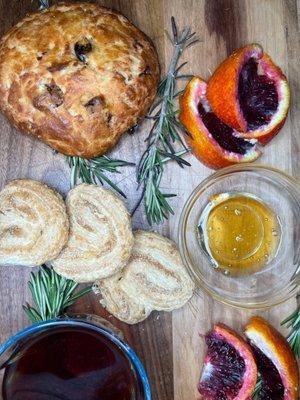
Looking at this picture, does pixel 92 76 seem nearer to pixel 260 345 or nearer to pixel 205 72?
pixel 205 72

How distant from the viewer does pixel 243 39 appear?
2549mm

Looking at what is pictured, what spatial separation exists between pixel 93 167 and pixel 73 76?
0.36 m

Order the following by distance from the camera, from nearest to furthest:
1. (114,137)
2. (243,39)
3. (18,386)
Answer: (18,386) < (114,137) < (243,39)

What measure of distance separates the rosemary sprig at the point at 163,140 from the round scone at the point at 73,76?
108 millimetres

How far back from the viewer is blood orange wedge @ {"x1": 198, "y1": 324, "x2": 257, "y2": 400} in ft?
8.04

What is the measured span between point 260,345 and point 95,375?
0.62 m

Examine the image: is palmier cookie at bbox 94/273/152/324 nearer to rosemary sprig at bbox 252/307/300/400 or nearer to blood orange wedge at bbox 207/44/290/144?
rosemary sprig at bbox 252/307/300/400

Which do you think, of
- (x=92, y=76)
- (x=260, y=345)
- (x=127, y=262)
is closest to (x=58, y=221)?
(x=127, y=262)

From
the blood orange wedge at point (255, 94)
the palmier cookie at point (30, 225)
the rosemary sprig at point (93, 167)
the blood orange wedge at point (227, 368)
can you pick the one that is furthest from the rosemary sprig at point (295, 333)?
the palmier cookie at point (30, 225)

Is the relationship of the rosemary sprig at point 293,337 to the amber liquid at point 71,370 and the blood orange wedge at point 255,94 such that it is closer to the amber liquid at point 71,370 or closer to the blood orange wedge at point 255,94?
the amber liquid at point 71,370

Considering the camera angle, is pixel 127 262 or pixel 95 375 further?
pixel 127 262

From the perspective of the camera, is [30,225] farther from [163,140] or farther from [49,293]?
[163,140]

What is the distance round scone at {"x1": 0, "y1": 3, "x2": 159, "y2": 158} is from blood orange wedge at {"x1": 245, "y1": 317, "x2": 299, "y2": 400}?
0.85 meters

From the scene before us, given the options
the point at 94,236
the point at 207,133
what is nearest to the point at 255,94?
the point at 207,133
